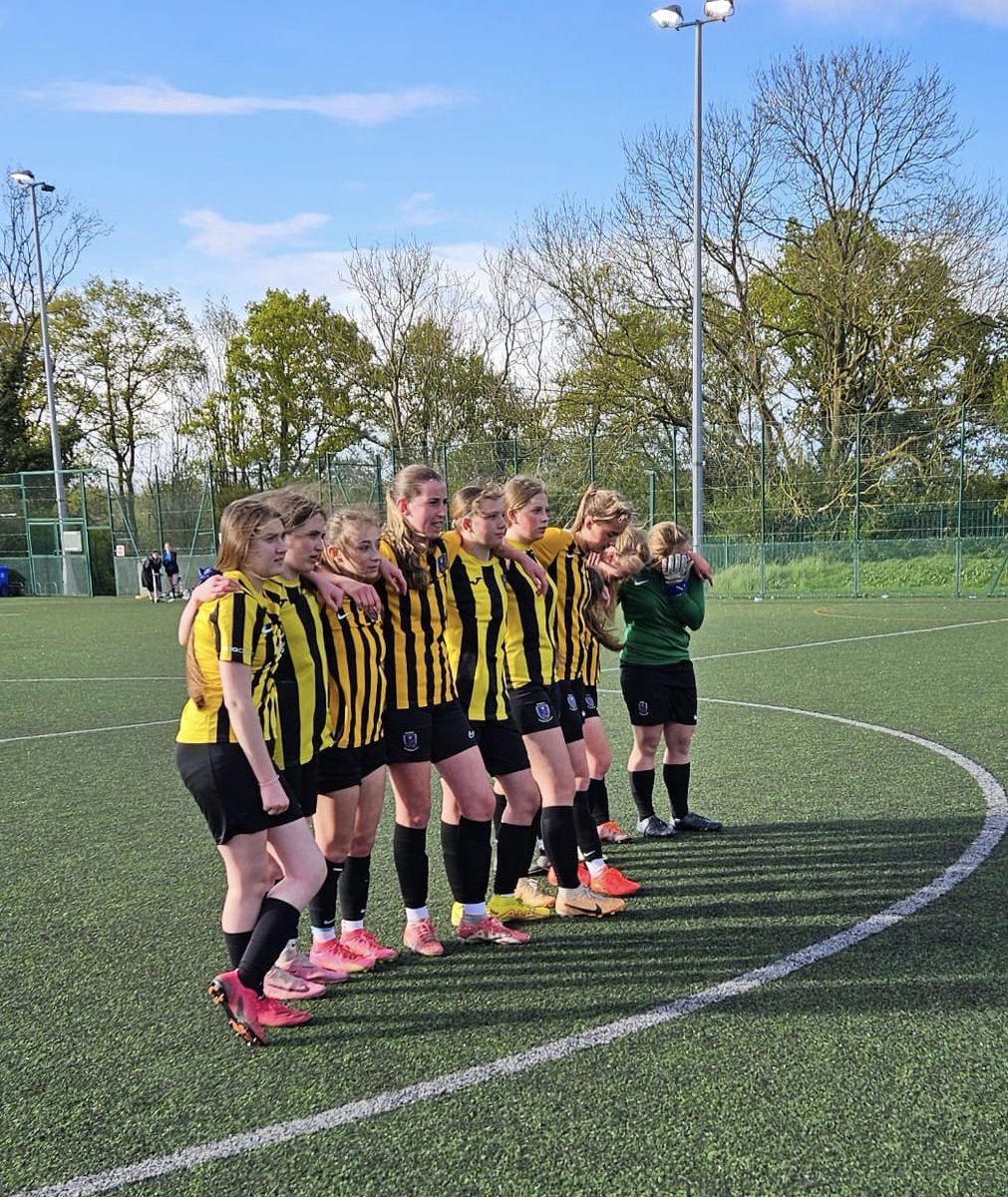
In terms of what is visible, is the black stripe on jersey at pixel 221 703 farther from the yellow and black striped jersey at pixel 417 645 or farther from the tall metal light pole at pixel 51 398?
the tall metal light pole at pixel 51 398

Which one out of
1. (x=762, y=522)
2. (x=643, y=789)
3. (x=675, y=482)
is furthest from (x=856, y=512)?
(x=643, y=789)

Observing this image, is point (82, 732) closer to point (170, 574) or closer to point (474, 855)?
point (474, 855)

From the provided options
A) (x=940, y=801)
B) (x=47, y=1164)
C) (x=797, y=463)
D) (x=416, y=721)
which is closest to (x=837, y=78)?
(x=797, y=463)

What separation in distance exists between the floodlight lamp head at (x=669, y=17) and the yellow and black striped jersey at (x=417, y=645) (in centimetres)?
2070

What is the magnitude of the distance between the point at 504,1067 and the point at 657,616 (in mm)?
3119

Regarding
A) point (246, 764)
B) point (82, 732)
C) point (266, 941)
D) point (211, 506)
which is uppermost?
point (211, 506)

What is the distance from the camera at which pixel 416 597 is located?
424cm

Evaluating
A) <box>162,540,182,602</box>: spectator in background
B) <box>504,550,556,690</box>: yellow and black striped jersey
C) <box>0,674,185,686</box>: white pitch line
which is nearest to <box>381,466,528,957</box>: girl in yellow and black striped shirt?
<box>504,550,556,690</box>: yellow and black striped jersey

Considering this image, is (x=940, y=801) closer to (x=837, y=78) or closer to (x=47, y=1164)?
(x=47, y=1164)

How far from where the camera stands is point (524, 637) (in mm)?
4641

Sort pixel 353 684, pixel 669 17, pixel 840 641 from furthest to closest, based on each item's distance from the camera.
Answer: pixel 669 17
pixel 840 641
pixel 353 684

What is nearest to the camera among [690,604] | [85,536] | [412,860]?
[412,860]

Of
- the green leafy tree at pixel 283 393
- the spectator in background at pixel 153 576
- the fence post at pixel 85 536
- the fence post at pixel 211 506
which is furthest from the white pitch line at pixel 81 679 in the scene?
the green leafy tree at pixel 283 393

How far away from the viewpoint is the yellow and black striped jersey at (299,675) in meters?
3.70
